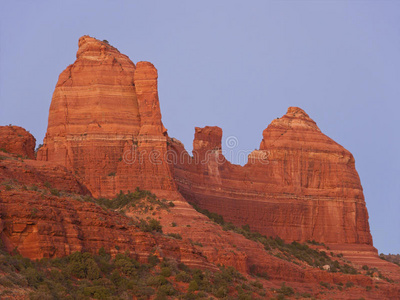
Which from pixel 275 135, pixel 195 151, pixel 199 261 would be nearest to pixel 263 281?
pixel 199 261

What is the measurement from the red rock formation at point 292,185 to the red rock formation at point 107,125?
45.1 feet

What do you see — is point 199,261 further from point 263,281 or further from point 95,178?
point 95,178

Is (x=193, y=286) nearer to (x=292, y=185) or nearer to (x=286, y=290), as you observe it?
(x=286, y=290)

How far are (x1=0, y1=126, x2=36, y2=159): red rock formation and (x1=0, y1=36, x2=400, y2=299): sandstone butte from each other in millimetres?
92

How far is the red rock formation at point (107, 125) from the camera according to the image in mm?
88125

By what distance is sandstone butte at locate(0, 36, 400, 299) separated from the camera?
182 ft

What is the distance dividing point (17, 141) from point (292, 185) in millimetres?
46836

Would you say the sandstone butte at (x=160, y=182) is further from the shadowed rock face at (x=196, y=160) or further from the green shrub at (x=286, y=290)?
the green shrub at (x=286, y=290)

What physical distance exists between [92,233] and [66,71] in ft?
132

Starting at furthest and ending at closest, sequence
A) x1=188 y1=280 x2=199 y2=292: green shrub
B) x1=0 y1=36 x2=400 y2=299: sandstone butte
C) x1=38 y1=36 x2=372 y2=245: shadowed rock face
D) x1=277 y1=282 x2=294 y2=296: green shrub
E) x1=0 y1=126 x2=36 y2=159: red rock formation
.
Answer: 1. x1=38 y1=36 x2=372 y2=245: shadowed rock face
2. x1=277 y1=282 x2=294 y2=296: green shrub
3. x1=0 y1=126 x2=36 y2=159: red rock formation
4. x1=188 y1=280 x2=199 y2=292: green shrub
5. x1=0 y1=36 x2=400 y2=299: sandstone butte

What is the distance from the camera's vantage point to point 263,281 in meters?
79.5

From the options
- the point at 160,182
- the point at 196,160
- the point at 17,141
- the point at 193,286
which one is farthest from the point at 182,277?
the point at 196,160

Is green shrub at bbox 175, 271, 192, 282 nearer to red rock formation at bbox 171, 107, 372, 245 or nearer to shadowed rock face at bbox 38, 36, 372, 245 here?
shadowed rock face at bbox 38, 36, 372, 245

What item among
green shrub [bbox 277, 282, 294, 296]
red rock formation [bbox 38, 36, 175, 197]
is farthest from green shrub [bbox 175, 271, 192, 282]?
red rock formation [bbox 38, 36, 175, 197]
